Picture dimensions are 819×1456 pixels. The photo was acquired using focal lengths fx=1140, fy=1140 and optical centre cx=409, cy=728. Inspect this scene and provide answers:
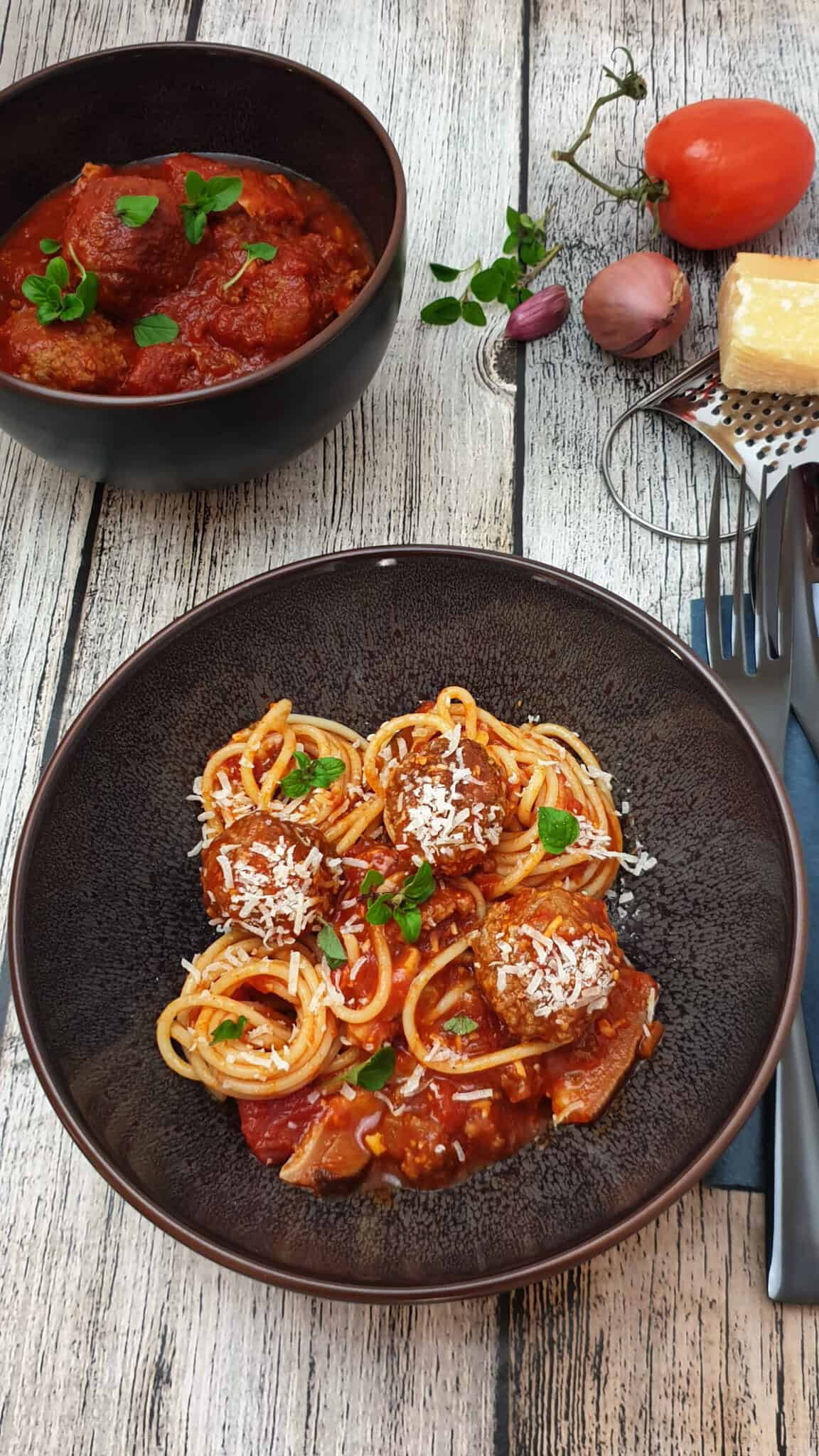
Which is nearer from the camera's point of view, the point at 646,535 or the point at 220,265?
the point at 220,265

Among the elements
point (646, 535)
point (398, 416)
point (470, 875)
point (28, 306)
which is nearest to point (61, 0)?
point (28, 306)

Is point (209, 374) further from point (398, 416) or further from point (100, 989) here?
point (100, 989)

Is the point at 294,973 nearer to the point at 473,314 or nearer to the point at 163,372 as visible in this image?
the point at 163,372

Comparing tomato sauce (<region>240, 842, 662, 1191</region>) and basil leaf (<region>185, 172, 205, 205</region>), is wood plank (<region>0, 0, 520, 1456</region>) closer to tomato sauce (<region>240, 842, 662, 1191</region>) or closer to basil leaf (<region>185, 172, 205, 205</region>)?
tomato sauce (<region>240, 842, 662, 1191</region>)

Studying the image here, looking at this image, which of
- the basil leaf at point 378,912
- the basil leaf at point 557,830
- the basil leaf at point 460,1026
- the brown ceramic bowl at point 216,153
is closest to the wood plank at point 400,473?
the brown ceramic bowl at point 216,153

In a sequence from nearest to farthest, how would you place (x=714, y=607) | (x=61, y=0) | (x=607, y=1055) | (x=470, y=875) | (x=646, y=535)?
(x=607, y=1055), (x=470, y=875), (x=714, y=607), (x=646, y=535), (x=61, y=0)
